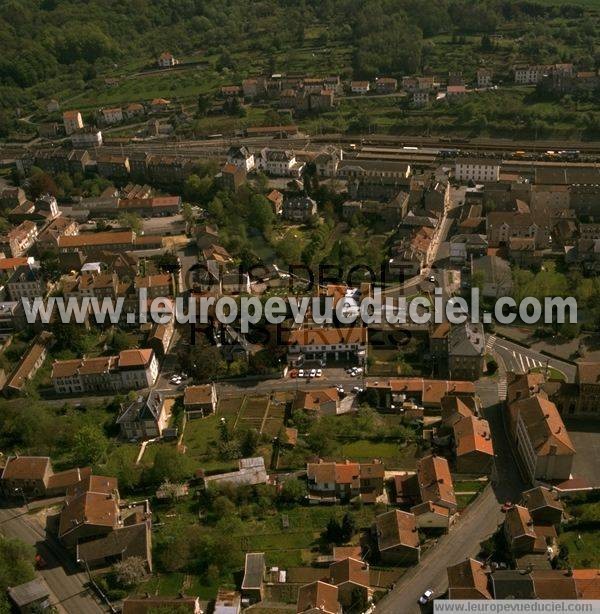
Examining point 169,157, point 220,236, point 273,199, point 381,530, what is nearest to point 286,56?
point 169,157

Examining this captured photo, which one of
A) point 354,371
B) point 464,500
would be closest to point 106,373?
point 354,371

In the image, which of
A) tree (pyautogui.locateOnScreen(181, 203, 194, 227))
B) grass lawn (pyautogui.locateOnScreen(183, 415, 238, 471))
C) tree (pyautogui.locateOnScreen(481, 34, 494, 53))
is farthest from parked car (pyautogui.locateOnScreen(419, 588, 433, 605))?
tree (pyautogui.locateOnScreen(481, 34, 494, 53))

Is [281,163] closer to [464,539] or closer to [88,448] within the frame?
[88,448]

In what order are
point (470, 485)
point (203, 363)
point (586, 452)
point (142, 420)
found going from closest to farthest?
point (470, 485)
point (586, 452)
point (142, 420)
point (203, 363)

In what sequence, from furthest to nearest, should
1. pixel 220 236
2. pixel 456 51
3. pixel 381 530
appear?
pixel 456 51
pixel 220 236
pixel 381 530

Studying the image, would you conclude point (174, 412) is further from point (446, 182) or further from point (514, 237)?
point (446, 182)

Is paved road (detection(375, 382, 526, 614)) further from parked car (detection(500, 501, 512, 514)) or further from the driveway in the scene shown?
the driveway
